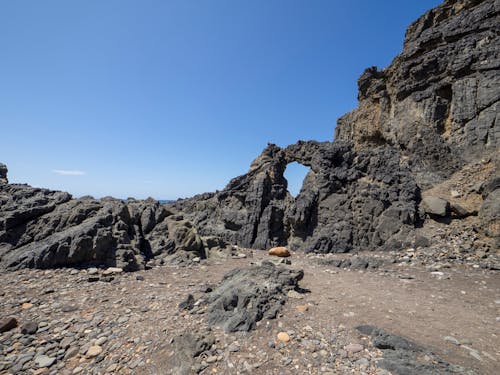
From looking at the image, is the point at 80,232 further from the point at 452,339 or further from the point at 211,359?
the point at 452,339

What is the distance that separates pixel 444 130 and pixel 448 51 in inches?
244

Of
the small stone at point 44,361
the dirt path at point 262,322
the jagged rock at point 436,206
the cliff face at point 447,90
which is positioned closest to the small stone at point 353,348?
the dirt path at point 262,322

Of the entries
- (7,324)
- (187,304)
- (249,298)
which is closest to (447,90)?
(249,298)

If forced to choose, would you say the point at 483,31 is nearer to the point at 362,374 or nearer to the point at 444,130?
the point at 444,130

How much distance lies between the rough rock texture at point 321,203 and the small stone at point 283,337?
11033 millimetres

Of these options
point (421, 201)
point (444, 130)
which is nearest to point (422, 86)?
point (444, 130)

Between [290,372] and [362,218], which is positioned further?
[362,218]

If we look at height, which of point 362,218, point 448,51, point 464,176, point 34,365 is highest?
point 448,51

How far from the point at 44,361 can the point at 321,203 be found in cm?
1647

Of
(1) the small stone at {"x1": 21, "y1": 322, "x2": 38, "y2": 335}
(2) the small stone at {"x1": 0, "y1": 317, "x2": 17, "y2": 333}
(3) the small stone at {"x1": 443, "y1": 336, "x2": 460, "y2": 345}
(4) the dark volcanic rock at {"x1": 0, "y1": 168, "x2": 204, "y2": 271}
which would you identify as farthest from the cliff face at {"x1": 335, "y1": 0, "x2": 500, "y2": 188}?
(2) the small stone at {"x1": 0, "y1": 317, "x2": 17, "y2": 333}

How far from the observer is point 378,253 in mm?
13594

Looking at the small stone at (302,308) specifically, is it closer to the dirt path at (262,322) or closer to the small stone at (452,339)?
the dirt path at (262,322)

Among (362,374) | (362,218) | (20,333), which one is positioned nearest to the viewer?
(362,374)

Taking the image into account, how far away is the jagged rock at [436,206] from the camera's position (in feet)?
43.6
